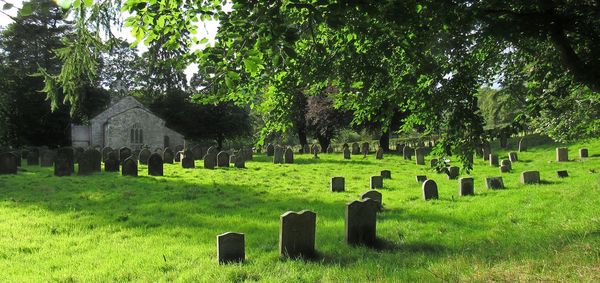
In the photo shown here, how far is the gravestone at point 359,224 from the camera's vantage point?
699cm

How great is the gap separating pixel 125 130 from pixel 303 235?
41.0m

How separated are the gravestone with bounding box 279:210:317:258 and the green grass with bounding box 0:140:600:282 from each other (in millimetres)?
204

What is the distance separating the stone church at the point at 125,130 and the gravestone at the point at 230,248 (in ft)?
132

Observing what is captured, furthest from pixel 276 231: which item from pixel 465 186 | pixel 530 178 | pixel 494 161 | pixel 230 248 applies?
pixel 494 161

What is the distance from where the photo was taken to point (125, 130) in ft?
143

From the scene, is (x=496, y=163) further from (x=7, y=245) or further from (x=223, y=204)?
(x=7, y=245)

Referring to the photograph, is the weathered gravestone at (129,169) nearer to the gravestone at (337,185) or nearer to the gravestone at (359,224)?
the gravestone at (337,185)

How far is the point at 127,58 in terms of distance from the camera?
209 feet

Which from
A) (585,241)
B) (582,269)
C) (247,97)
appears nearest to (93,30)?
(247,97)

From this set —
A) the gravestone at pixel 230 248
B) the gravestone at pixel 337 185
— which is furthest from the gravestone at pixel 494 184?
the gravestone at pixel 230 248

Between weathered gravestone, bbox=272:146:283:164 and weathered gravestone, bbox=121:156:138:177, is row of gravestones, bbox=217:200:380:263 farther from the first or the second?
weathered gravestone, bbox=272:146:283:164

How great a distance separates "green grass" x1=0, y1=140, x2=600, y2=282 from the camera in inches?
216

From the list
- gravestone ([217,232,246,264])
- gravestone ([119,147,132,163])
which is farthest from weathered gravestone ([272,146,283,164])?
gravestone ([217,232,246,264])

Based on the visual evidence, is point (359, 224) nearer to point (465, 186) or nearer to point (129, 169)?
point (465, 186)
